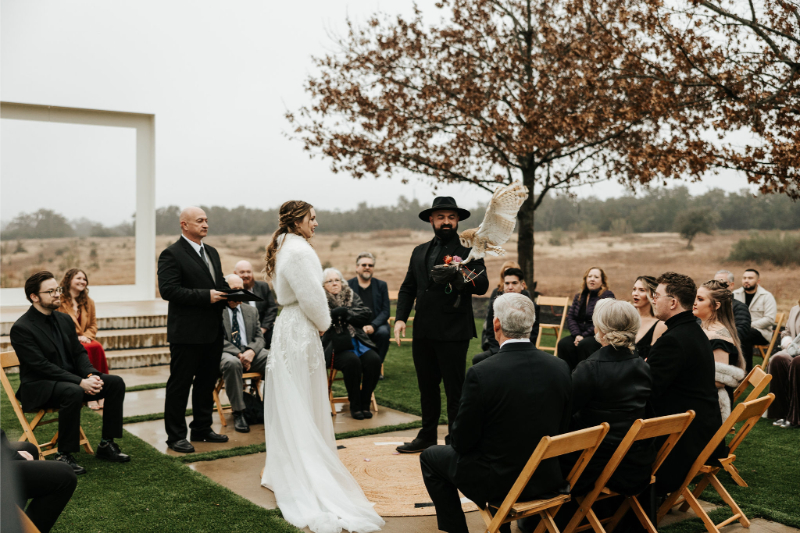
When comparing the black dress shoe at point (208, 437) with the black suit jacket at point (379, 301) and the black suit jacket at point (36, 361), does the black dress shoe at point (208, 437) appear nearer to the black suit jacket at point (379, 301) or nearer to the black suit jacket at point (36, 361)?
the black suit jacket at point (36, 361)

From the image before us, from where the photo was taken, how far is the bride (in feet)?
12.9

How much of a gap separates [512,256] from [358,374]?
37.4ft

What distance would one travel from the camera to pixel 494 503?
2955 millimetres

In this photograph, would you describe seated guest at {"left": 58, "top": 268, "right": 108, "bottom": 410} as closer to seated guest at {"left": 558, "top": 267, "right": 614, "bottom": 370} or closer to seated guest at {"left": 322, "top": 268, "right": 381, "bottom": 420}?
seated guest at {"left": 322, "top": 268, "right": 381, "bottom": 420}

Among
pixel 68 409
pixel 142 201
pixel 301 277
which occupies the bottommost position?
pixel 68 409

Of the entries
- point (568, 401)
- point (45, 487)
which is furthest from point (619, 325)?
point (45, 487)

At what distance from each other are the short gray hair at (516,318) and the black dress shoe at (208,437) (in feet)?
10.7

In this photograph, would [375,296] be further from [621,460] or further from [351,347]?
[621,460]

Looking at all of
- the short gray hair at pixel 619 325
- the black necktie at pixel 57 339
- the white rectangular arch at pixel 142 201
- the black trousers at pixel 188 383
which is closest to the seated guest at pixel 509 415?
the short gray hair at pixel 619 325

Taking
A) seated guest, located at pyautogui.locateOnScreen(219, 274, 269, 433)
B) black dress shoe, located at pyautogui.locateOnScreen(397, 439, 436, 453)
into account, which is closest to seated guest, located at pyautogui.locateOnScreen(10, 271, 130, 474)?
seated guest, located at pyautogui.locateOnScreen(219, 274, 269, 433)

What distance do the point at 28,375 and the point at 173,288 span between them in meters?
1.16

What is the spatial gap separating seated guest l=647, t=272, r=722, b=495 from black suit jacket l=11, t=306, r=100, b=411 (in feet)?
13.0

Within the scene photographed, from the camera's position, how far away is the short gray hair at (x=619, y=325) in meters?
3.28

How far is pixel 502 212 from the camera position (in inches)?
170
